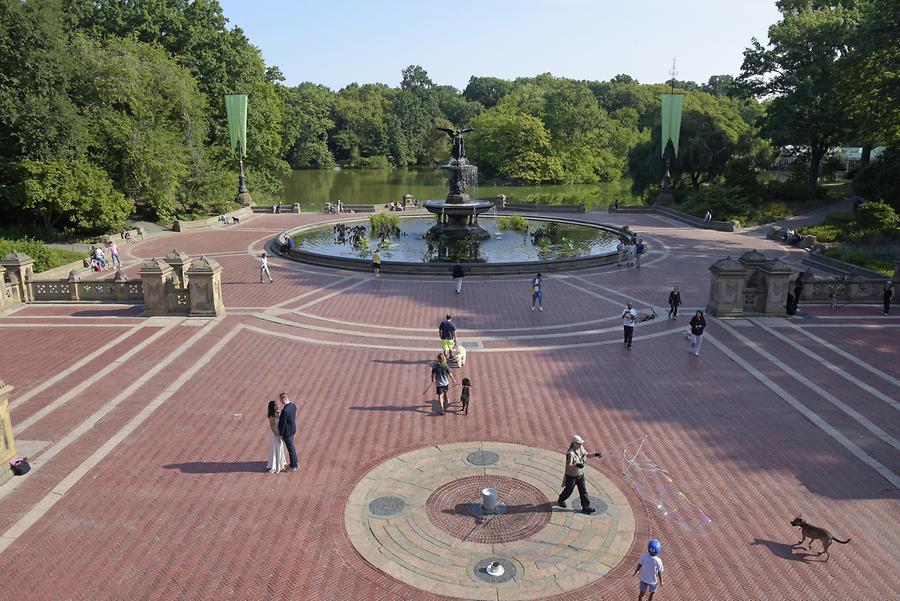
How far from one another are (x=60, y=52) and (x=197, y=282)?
24477 mm

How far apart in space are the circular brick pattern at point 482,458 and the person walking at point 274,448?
11.0 ft

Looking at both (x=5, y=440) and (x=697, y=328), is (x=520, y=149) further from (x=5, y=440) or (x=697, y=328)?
(x=5, y=440)

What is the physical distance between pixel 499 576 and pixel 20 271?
21.6 metres

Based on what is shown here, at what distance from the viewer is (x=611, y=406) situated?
14156 millimetres

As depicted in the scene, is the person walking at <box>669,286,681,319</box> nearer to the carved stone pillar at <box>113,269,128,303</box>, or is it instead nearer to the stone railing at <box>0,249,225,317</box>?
the stone railing at <box>0,249,225,317</box>

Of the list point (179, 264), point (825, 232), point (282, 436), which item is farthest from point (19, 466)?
point (825, 232)

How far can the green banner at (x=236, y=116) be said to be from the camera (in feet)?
154

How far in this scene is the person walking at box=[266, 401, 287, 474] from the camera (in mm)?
11078

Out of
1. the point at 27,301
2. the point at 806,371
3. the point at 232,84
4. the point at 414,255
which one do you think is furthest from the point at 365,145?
the point at 806,371

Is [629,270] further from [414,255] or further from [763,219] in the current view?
[763,219]

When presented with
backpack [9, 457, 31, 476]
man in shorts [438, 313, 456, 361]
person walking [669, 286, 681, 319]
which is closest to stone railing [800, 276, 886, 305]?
person walking [669, 286, 681, 319]

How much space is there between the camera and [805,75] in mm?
47625

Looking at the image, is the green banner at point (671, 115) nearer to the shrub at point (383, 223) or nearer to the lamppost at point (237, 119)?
the shrub at point (383, 223)

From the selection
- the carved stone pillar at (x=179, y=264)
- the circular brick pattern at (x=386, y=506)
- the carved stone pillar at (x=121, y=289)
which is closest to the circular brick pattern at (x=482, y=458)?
the circular brick pattern at (x=386, y=506)
